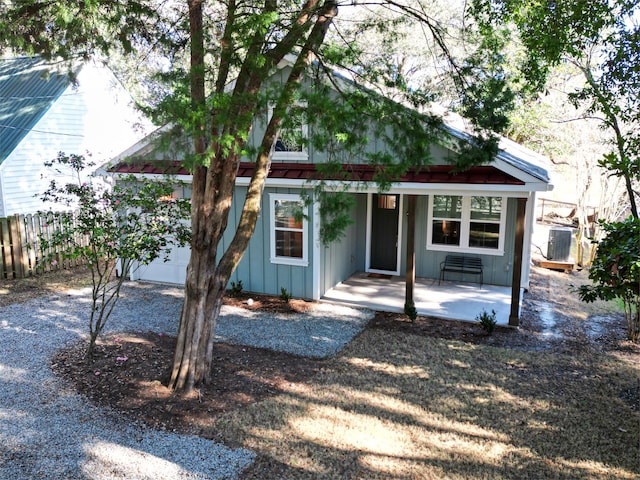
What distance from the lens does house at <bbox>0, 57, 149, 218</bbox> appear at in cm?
1507

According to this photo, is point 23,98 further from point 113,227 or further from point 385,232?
point 385,232

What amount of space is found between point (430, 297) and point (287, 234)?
3492 mm

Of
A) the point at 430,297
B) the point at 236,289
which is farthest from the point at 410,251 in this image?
the point at 236,289

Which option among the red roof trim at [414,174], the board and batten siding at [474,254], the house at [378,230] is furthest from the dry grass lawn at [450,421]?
the board and batten siding at [474,254]

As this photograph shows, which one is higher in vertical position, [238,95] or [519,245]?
[238,95]

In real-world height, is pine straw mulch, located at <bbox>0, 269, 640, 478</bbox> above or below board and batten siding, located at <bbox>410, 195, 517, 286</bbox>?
below

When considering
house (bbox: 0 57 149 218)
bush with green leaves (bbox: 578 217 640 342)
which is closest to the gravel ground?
bush with green leaves (bbox: 578 217 640 342)

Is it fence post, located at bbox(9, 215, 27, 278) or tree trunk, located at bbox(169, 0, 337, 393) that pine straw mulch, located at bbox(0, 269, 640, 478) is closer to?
tree trunk, located at bbox(169, 0, 337, 393)

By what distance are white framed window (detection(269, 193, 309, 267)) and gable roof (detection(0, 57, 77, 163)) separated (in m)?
8.27

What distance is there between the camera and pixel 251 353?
25.8ft

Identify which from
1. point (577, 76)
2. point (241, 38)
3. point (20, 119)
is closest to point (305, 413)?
point (241, 38)

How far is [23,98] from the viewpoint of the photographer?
54.9 ft

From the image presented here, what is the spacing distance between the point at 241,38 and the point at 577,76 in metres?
15.9

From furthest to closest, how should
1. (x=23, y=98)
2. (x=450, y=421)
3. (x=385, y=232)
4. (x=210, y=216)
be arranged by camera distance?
(x=23, y=98) → (x=385, y=232) → (x=210, y=216) → (x=450, y=421)
